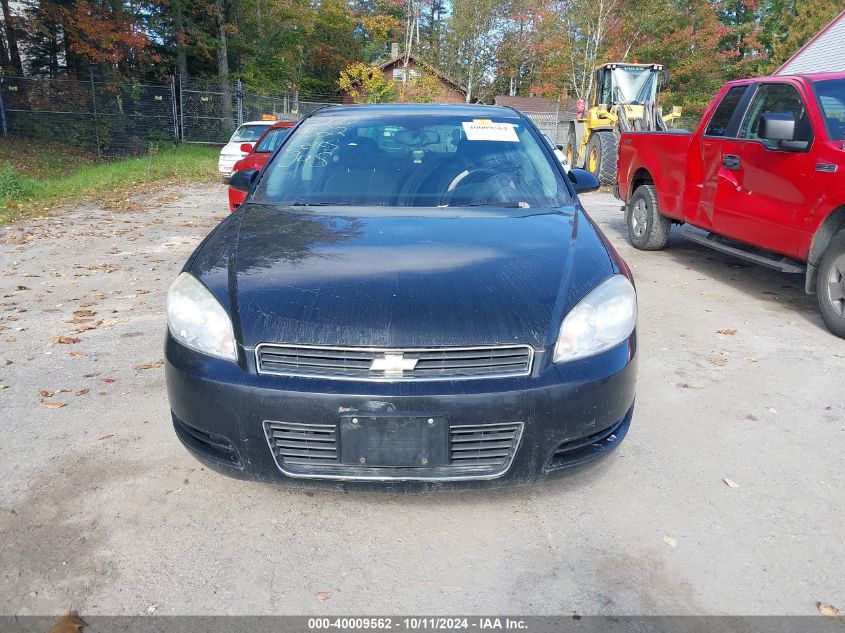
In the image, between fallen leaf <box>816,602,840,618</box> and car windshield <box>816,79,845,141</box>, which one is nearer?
fallen leaf <box>816,602,840,618</box>

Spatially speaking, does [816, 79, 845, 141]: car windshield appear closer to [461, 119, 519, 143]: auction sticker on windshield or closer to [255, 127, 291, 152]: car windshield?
[461, 119, 519, 143]: auction sticker on windshield

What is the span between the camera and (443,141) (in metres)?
3.83

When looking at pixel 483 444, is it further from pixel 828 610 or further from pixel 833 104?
pixel 833 104

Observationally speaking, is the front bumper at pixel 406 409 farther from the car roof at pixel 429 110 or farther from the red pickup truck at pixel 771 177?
the red pickup truck at pixel 771 177

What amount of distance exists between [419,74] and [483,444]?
35461 millimetres

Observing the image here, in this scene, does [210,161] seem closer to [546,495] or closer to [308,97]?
[546,495]

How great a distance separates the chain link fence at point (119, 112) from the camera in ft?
67.4

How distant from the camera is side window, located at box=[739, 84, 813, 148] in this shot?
529 cm

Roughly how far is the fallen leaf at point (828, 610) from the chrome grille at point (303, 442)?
1.71m

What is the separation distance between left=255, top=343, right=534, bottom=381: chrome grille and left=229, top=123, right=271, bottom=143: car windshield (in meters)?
15.3

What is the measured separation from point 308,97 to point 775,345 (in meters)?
41.1

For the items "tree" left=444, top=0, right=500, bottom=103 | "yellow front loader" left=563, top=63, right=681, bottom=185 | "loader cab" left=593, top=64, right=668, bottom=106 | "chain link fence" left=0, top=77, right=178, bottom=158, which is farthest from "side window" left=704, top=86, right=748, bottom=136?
"tree" left=444, top=0, right=500, bottom=103

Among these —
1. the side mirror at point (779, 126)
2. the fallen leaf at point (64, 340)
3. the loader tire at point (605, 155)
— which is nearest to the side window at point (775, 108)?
the side mirror at point (779, 126)

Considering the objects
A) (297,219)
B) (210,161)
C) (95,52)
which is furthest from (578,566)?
(95,52)
